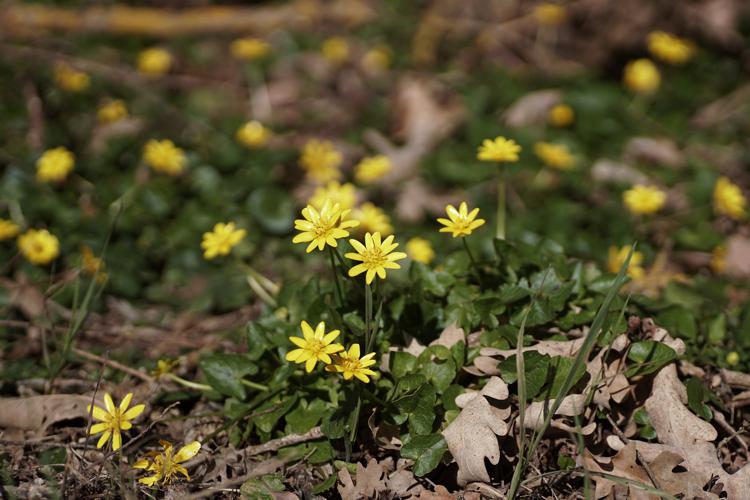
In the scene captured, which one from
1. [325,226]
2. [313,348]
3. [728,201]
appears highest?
[325,226]

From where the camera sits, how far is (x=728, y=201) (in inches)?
160

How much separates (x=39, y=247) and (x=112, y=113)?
1501 millimetres

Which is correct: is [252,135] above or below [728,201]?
above

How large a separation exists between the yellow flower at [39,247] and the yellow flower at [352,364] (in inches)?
95.1

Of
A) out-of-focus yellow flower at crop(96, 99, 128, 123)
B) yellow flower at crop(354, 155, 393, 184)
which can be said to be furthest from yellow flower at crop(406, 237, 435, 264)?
out-of-focus yellow flower at crop(96, 99, 128, 123)

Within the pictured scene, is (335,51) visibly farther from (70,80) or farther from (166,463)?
(166,463)

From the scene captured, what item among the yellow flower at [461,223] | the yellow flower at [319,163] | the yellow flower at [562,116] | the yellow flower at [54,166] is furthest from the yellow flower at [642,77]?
the yellow flower at [54,166]

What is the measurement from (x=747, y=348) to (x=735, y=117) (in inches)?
121

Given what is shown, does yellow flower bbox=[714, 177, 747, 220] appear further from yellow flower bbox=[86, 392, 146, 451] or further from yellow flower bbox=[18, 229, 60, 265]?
yellow flower bbox=[18, 229, 60, 265]

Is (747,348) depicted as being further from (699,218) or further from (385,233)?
(385,233)

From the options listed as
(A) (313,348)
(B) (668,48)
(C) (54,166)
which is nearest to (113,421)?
(A) (313,348)

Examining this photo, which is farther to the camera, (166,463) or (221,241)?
(221,241)

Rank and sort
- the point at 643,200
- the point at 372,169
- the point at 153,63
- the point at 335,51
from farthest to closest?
the point at 335,51 → the point at 153,63 → the point at 372,169 → the point at 643,200

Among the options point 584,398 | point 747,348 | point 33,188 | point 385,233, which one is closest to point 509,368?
point 584,398
